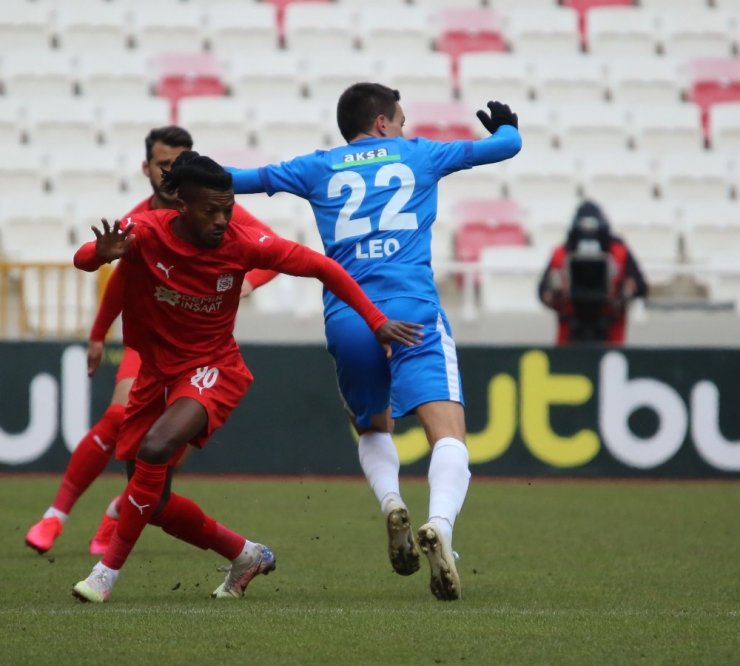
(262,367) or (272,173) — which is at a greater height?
(272,173)

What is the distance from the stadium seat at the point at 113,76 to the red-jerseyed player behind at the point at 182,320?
36.8 ft

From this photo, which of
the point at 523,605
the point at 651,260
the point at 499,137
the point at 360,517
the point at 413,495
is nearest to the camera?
the point at 523,605

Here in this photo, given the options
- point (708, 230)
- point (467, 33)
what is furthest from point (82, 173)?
point (708, 230)

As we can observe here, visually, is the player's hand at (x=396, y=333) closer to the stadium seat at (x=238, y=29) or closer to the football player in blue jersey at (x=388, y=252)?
the football player in blue jersey at (x=388, y=252)

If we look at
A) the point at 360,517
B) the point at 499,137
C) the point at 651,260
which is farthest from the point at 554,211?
the point at 499,137

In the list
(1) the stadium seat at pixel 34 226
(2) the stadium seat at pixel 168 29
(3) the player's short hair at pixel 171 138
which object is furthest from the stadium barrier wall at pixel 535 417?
(2) the stadium seat at pixel 168 29

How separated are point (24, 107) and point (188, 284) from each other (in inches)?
435

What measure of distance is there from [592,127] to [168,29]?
4.99 m

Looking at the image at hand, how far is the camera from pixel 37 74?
54.8 ft

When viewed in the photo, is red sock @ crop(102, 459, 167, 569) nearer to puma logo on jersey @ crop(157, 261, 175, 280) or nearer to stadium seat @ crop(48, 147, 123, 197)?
puma logo on jersey @ crop(157, 261, 175, 280)

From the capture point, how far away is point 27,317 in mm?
12719

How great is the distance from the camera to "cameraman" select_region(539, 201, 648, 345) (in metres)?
11.7

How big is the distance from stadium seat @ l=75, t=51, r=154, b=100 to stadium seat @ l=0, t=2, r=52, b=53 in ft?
2.20

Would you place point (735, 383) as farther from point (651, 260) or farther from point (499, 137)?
point (499, 137)
